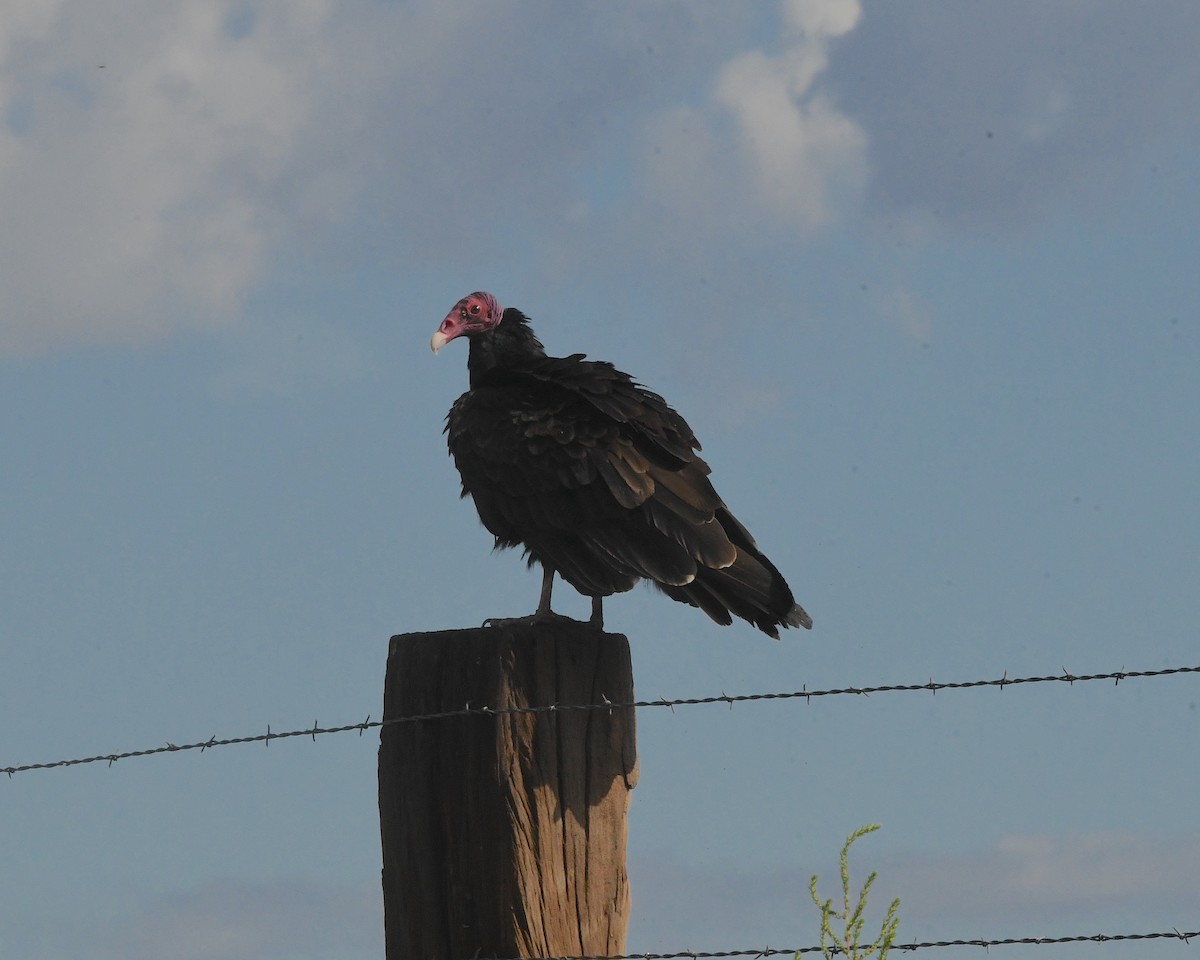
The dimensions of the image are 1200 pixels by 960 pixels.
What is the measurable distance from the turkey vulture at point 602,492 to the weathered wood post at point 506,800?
1.23m

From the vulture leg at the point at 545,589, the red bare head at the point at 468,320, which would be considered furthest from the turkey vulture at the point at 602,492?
the red bare head at the point at 468,320

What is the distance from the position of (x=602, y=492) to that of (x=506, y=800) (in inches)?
68.6

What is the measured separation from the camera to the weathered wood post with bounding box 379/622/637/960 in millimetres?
3188

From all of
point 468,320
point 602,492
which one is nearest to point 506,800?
point 602,492

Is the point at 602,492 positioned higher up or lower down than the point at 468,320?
lower down

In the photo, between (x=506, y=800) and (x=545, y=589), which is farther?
(x=545, y=589)

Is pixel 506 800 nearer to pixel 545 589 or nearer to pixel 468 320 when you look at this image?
pixel 545 589

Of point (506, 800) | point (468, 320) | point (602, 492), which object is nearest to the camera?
point (506, 800)

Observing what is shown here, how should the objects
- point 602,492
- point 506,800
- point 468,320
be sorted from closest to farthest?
point 506,800
point 602,492
point 468,320

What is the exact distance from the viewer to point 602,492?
477cm

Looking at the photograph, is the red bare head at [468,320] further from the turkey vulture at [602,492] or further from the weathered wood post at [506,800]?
the weathered wood post at [506,800]

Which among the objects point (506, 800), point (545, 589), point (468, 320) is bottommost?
point (506, 800)

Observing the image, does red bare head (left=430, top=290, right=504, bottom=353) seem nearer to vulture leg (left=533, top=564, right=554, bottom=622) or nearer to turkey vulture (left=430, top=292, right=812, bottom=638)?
Result: turkey vulture (left=430, top=292, right=812, bottom=638)

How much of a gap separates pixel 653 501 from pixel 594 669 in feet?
4.55
